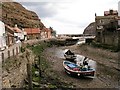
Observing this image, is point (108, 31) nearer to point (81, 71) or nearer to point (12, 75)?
point (81, 71)

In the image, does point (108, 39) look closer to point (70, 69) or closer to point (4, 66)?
point (70, 69)

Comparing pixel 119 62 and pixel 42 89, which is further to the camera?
pixel 119 62

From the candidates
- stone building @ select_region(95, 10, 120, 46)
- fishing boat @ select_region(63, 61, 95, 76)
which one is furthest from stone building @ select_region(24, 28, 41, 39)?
fishing boat @ select_region(63, 61, 95, 76)

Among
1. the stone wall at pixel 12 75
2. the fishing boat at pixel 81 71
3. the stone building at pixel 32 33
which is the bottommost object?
the fishing boat at pixel 81 71

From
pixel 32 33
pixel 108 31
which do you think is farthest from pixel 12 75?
pixel 32 33

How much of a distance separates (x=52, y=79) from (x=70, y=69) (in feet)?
15.6

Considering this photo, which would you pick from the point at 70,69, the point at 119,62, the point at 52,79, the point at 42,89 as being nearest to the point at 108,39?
the point at 119,62

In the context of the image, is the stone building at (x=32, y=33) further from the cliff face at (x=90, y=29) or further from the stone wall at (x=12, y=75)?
the stone wall at (x=12, y=75)

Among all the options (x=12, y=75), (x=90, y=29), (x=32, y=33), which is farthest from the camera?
(x=90, y=29)

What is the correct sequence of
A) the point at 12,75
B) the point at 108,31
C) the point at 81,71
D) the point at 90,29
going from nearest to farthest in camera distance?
the point at 12,75 → the point at 81,71 → the point at 108,31 → the point at 90,29

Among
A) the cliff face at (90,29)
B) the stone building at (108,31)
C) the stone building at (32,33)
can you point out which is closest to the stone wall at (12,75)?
the stone building at (108,31)

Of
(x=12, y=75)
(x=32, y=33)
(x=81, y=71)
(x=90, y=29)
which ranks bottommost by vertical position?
(x=81, y=71)

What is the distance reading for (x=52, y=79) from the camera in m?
32.6

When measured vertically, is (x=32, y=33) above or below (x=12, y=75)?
above
